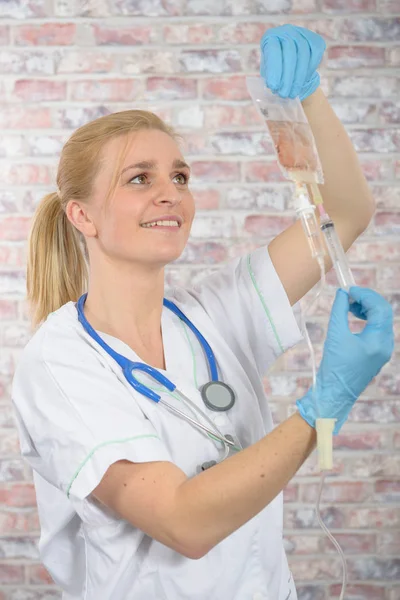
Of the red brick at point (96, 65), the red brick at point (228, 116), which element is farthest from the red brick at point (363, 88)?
the red brick at point (96, 65)

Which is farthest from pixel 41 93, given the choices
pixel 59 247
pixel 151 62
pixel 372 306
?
pixel 372 306

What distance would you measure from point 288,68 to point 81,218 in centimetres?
45

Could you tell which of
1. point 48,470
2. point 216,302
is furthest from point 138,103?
point 48,470

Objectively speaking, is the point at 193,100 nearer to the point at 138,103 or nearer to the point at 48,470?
the point at 138,103

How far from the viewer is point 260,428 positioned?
1.35 m

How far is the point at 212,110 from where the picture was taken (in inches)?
87.0

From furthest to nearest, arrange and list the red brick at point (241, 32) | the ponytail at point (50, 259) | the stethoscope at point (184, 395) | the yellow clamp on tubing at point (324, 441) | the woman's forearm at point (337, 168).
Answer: the red brick at point (241, 32) < the ponytail at point (50, 259) < the woman's forearm at point (337, 168) < the stethoscope at point (184, 395) < the yellow clamp on tubing at point (324, 441)

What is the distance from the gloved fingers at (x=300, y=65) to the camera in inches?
47.7

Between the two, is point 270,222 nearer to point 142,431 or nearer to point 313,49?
point 313,49

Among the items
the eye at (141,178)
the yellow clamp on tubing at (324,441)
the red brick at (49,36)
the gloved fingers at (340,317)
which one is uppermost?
the red brick at (49,36)

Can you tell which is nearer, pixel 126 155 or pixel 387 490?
pixel 126 155

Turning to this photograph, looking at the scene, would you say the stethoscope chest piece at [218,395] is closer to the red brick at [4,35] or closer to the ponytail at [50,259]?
the ponytail at [50,259]

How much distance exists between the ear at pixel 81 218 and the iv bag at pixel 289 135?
0.37 m

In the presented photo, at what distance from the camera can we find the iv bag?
1170mm
